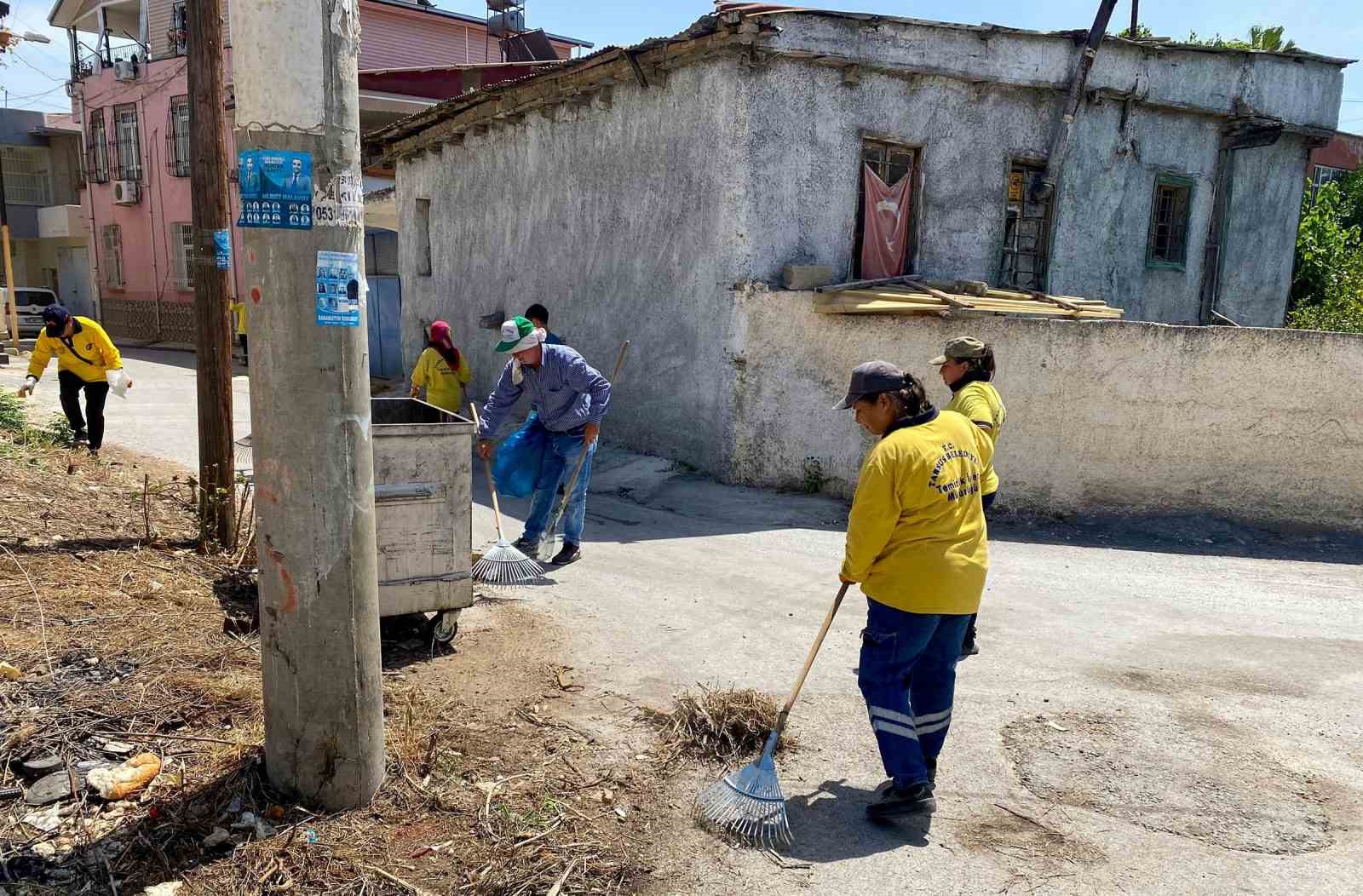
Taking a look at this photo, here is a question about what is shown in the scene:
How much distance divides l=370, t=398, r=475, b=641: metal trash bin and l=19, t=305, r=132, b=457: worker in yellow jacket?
5834 mm

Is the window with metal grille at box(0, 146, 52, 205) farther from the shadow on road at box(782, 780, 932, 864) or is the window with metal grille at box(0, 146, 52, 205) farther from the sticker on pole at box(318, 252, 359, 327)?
the shadow on road at box(782, 780, 932, 864)

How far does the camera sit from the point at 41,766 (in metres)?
3.24

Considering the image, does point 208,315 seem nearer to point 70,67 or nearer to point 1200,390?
point 1200,390

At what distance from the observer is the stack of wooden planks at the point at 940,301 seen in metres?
8.68

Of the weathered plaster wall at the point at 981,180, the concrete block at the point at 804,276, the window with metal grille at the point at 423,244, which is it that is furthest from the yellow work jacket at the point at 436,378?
the window with metal grille at the point at 423,244

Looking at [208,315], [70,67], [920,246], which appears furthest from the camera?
[70,67]

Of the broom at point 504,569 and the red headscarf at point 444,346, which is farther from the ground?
the red headscarf at point 444,346

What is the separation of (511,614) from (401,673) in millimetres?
1073

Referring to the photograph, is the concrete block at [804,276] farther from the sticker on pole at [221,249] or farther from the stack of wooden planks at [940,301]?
the sticker on pole at [221,249]

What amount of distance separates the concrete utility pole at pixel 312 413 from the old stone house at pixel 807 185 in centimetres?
643

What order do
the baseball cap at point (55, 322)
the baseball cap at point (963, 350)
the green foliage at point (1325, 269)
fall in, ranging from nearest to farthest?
1. the baseball cap at point (963, 350)
2. the baseball cap at point (55, 322)
3. the green foliage at point (1325, 269)

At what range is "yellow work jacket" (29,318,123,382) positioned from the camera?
885 centimetres

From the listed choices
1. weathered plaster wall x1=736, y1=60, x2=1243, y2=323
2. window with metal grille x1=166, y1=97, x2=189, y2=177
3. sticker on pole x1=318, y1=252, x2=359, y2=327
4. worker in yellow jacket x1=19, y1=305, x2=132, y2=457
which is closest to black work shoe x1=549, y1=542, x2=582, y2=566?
weathered plaster wall x1=736, y1=60, x2=1243, y2=323

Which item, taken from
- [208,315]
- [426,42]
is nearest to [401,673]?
[208,315]
